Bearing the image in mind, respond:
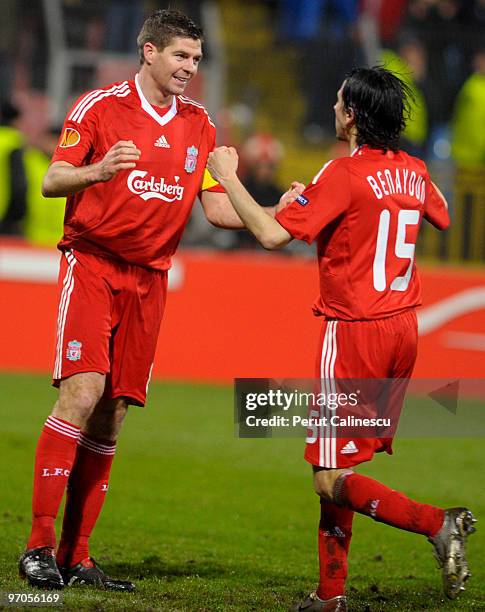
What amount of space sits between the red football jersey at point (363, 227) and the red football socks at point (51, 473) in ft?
4.18

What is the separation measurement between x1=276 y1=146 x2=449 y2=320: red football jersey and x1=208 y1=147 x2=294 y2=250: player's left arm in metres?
0.06

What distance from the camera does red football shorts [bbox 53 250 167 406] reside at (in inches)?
207

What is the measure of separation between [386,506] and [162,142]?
198cm

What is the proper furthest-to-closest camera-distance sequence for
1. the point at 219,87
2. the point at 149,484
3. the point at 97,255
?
the point at 219,87, the point at 149,484, the point at 97,255

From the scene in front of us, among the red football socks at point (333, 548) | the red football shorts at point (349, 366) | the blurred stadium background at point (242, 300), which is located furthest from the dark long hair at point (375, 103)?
the red football socks at point (333, 548)

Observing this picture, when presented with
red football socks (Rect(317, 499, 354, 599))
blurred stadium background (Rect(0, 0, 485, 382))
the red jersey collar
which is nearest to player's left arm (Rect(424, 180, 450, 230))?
the red jersey collar

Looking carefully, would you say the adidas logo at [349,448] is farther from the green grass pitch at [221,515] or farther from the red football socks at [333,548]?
the green grass pitch at [221,515]

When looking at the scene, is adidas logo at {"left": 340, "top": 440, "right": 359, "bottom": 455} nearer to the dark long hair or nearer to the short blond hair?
the dark long hair

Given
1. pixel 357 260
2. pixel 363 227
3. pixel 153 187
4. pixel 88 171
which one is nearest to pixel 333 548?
pixel 357 260

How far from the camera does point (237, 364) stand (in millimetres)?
11977

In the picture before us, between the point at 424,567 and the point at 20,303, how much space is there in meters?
6.54

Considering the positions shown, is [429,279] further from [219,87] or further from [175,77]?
[175,77]

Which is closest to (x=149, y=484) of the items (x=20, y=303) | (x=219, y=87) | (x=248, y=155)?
(x=20, y=303)

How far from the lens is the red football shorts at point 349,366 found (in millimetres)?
4918
